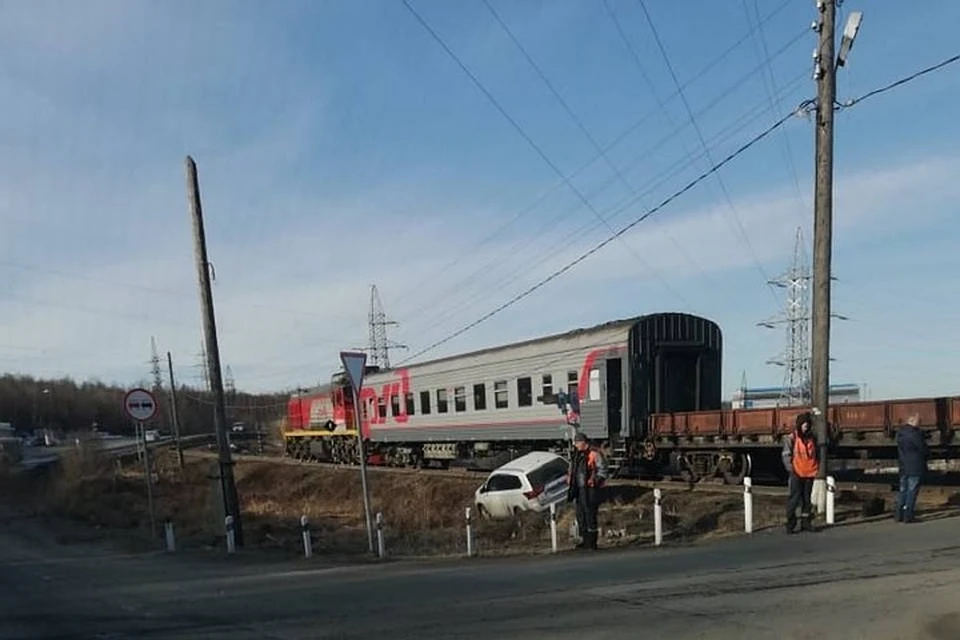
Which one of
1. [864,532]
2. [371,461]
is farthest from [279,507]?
[864,532]

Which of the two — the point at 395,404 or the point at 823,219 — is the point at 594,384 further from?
the point at 395,404

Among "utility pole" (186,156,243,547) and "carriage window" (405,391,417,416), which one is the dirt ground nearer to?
"utility pole" (186,156,243,547)

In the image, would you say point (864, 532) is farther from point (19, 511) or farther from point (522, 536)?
point (19, 511)

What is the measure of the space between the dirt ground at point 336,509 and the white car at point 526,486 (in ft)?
1.38

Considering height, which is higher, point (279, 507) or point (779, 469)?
point (779, 469)

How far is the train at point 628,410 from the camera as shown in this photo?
766 inches

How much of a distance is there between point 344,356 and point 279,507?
22207 mm

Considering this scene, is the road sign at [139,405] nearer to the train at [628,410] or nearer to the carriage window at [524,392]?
the train at [628,410]

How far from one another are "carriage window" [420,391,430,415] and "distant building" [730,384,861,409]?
35.2 metres

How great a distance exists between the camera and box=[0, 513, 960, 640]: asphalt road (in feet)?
25.2

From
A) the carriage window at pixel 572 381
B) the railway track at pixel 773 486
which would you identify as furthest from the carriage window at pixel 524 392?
the railway track at pixel 773 486

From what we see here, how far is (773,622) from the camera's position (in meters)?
7.58

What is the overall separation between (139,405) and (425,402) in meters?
17.8

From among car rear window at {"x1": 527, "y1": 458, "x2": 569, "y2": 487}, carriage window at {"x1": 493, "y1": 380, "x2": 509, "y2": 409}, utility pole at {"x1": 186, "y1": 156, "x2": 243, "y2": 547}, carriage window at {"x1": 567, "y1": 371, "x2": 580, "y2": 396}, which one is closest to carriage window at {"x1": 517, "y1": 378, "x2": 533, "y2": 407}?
carriage window at {"x1": 493, "y1": 380, "x2": 509, "y2": 409}
